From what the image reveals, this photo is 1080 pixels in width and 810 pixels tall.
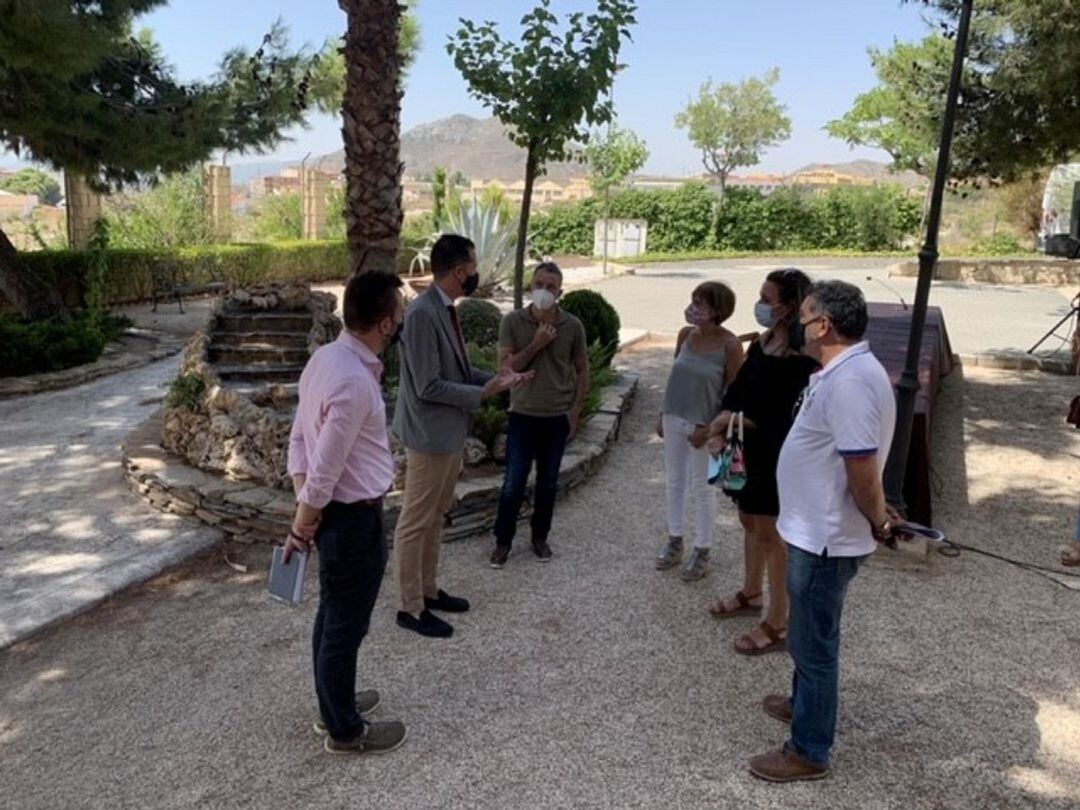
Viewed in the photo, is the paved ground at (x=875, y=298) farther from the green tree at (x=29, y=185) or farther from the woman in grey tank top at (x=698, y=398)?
the green tree at (x=29, y=185)

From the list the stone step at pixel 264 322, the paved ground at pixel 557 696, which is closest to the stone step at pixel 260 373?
the stone step at pixel 264 322

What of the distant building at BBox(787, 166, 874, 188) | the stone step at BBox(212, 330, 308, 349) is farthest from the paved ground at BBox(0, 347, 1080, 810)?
the distant building at BBox(787, 166, 874, 188)

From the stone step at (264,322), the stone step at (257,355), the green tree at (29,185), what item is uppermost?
the green tree at (29,185)

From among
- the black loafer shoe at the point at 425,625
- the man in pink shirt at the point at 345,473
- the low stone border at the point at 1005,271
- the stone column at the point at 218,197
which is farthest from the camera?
the low stone border at the point at 1005,271

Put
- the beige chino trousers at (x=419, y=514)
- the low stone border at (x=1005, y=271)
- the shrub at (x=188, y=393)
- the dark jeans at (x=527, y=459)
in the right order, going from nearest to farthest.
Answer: the beige chino trousers at (x=419, y=514) < the dark jeans at (x=527, y=459) < the shrub at (x=188, y=393) < the low stone border at (x=1005, y=271)

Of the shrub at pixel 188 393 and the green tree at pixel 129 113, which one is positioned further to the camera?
the green tree at pixel 129 113

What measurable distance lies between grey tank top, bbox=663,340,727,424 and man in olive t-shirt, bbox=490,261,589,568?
55cm

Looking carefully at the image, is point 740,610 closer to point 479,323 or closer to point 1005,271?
point 479,323

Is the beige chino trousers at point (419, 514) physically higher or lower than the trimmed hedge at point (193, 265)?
lower

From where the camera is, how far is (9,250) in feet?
37.7

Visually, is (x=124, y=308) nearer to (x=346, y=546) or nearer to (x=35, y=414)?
(x=35, y=414)

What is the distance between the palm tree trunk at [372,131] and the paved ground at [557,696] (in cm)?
264

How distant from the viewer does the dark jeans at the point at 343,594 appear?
270 centimetres

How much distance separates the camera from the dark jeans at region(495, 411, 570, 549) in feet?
14.7
